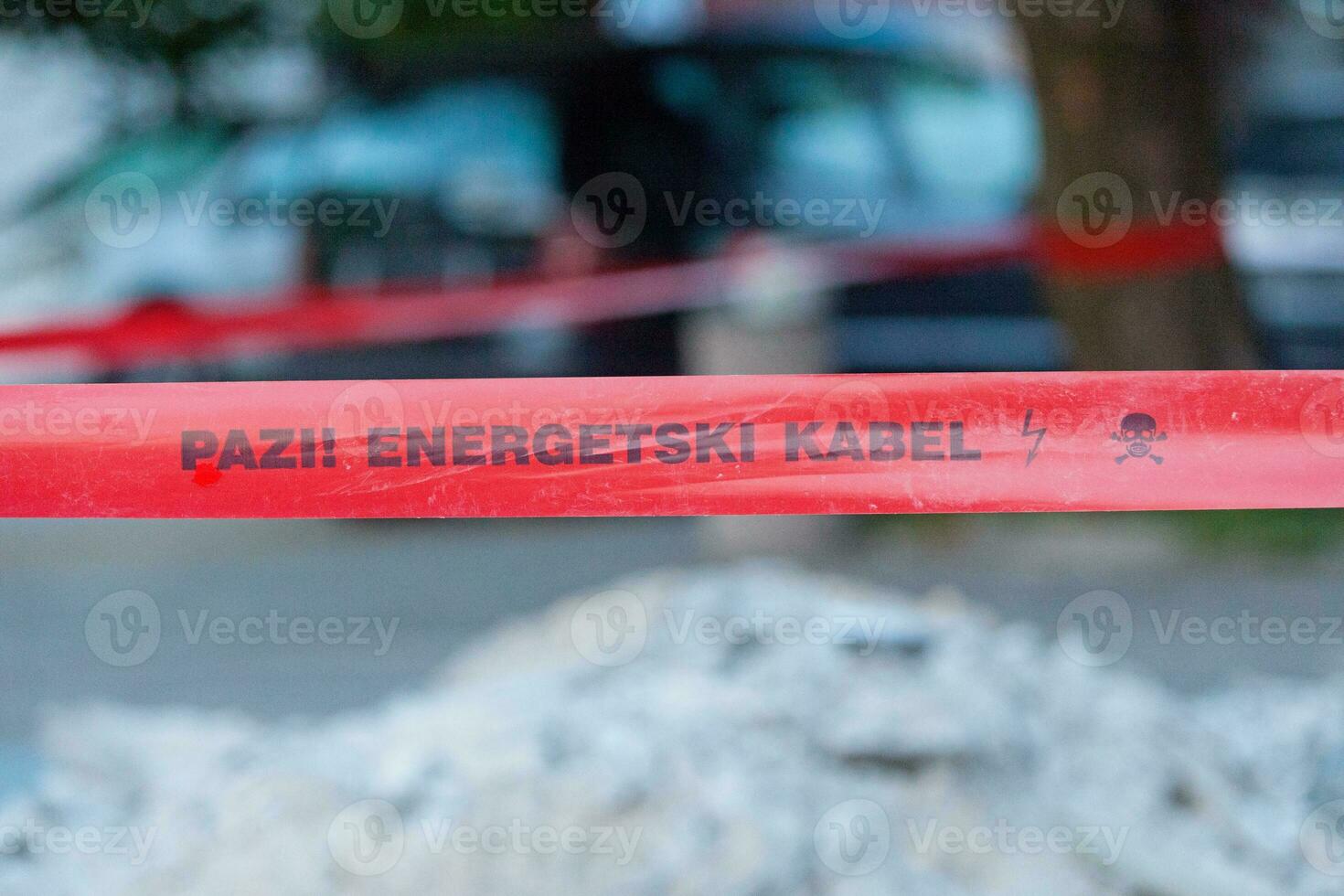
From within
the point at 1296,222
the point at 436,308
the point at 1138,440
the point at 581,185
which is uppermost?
the point at 581,185

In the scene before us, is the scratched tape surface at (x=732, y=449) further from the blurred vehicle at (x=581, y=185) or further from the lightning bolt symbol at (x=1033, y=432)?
the blurred vehicle at (x=581, y=185)

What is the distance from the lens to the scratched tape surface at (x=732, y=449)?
2.29 m

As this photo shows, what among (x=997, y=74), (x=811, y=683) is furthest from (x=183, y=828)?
(x=997, y=74)

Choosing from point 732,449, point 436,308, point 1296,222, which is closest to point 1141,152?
point 1296,222

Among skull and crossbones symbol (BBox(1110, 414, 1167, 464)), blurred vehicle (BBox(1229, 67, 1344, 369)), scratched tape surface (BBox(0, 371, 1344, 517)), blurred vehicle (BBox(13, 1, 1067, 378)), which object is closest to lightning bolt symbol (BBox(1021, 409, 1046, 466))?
scratched tape surface (BBox(0, 371, 1344, 517))

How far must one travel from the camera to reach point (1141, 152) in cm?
476

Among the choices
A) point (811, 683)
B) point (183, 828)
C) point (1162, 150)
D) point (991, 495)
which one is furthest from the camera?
point (1162, 150)

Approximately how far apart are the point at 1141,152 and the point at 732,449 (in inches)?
121

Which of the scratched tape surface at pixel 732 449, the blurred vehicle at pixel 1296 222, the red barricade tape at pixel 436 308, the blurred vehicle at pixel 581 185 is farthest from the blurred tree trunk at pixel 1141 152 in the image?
the scratched tape surface at pixel 732 449

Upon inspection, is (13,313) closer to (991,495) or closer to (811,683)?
(811,683)

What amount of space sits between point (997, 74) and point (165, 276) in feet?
12.5

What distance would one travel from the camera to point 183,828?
2.91m

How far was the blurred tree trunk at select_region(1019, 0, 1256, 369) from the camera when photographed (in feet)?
15.2

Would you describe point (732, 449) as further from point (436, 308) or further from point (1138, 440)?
point (436, 308)
